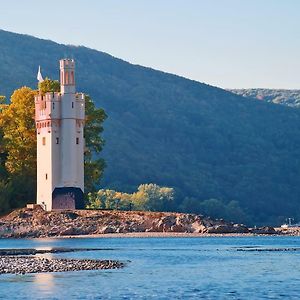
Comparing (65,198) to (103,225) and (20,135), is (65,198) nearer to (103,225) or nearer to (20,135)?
(103,225)

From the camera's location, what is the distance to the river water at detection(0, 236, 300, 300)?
176ft

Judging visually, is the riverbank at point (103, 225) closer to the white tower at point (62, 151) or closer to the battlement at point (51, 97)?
the white tower at point (62, 151)

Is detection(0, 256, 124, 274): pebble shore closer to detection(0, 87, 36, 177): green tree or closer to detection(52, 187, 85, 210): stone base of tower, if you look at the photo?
detection(52, 187, 85, 210): stone base of tower

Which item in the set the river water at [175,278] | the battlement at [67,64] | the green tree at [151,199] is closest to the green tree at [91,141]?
the battlement at [67,64]

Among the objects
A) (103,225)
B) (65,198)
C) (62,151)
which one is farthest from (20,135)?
(103,225)

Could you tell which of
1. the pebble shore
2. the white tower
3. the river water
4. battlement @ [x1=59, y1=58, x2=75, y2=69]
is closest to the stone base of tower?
the white tower

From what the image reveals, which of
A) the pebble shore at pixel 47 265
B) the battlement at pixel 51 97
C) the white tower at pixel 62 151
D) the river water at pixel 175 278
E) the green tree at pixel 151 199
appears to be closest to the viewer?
the river water at pixel 175 278

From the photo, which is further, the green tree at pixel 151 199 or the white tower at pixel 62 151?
the green tree at pixel 151 199

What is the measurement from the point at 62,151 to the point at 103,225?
899 centimetres

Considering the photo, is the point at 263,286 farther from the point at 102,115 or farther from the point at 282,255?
the point at 102,115

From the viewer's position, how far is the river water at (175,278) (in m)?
53.8

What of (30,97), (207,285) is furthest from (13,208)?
(207,285)

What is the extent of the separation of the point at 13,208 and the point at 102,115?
43.6 ft

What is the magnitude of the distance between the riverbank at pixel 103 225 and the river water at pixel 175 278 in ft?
88.8
